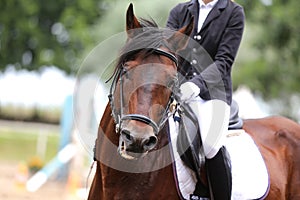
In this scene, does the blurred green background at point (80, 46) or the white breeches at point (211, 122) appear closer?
the white breeches at point (211, 122)

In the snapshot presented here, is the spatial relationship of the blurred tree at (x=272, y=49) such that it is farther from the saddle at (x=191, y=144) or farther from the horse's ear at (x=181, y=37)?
the horse's ear at (x=181, y=37)

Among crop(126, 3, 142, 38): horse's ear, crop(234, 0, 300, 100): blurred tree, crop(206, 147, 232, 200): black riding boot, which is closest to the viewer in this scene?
crop(126, 3, 142, 38): horse's ear

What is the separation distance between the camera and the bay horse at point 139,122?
4285 millimetres

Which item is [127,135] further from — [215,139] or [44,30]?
[44,30]

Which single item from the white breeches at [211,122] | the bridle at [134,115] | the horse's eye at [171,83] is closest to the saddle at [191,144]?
the white breeches at [211,122]

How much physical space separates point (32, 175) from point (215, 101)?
12.0 meters

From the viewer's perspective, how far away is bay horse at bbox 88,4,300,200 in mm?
4285

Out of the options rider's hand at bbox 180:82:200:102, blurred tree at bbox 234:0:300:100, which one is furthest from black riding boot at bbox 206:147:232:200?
blurred tree at bbox 234:0:300:100

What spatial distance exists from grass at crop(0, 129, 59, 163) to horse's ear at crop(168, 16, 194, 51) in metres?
18.9

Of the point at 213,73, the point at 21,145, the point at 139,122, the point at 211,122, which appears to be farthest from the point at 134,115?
the point at 21,145

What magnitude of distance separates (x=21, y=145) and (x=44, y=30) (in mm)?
17215

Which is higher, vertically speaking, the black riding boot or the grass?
the black riding boot

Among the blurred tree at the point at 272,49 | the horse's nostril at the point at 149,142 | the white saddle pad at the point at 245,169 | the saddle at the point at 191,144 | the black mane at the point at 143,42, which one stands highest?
the black mane at the point at 143,42

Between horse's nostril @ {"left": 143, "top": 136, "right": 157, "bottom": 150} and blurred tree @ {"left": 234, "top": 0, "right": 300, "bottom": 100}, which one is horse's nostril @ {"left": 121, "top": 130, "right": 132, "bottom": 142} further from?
blurred tree @ {"left": 234, "top": 0, "right": 300, "bottom": 100}
